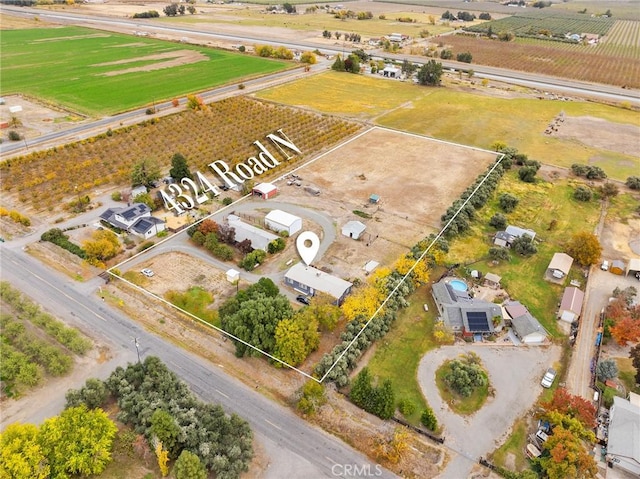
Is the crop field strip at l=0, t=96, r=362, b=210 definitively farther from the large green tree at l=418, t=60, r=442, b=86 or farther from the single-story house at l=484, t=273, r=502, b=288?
the large green tree at l=418, t=60, r=442, b=86

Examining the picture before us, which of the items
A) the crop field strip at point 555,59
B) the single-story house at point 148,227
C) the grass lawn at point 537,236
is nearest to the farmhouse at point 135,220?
the single-story house at point 148,227

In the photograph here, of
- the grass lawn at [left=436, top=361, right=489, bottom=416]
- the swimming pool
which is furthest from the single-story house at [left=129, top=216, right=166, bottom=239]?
the grass lawn at [left=436, top=361, right=489, bottom=416]

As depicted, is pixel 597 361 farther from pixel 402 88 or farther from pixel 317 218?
pixel 402 88

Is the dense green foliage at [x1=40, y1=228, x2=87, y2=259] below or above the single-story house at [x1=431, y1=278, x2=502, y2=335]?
above

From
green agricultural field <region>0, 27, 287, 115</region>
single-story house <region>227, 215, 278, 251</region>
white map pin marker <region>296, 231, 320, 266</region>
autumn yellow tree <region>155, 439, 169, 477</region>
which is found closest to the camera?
autumn yellow tree <region>155, 439, 169, 477</region>

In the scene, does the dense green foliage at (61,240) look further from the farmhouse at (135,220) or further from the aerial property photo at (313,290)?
the farmhouse at (135,220)

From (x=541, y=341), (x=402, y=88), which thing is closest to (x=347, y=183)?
(x=541, y=341)
